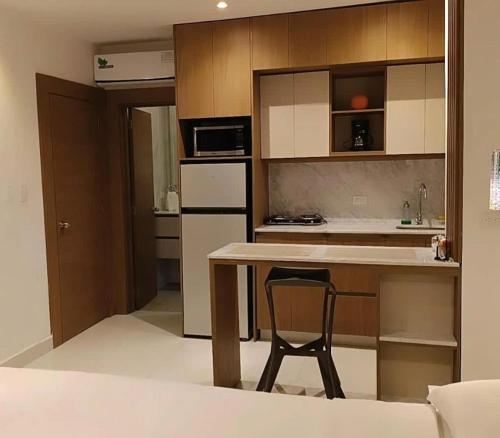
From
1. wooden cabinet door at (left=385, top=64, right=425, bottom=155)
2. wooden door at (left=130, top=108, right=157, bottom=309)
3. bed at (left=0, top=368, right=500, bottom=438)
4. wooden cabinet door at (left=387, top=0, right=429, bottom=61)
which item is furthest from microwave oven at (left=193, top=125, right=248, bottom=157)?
bed at (left=0, top=368, right=500, bottom=438)

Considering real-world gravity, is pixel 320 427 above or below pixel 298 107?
below

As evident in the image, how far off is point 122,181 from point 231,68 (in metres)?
1.58

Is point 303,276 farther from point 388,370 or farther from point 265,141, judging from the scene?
point 265,141

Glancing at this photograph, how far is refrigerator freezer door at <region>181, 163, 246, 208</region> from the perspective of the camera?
4078 mm

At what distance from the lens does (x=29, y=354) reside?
379cm

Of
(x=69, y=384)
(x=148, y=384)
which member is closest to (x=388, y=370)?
(x=148, y=384)

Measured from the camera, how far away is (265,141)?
4258 millimetres

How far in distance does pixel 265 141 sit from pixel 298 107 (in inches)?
15.5

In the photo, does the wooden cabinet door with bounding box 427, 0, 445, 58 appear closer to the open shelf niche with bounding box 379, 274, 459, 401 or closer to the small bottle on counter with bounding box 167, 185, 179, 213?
the open shelf niche with bounding box 379, 274, 459, 401

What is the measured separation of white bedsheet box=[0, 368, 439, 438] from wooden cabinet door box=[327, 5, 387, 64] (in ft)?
9.49

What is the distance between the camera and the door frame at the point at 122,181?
4.66 meters

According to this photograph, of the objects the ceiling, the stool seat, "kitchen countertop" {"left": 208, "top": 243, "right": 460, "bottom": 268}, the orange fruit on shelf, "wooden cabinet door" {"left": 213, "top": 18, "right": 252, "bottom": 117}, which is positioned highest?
the ceiling

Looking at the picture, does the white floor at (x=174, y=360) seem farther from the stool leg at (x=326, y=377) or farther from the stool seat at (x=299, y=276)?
the stool seat at (x=299, y=276)

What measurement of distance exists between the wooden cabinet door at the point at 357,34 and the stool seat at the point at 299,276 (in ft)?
5.72
